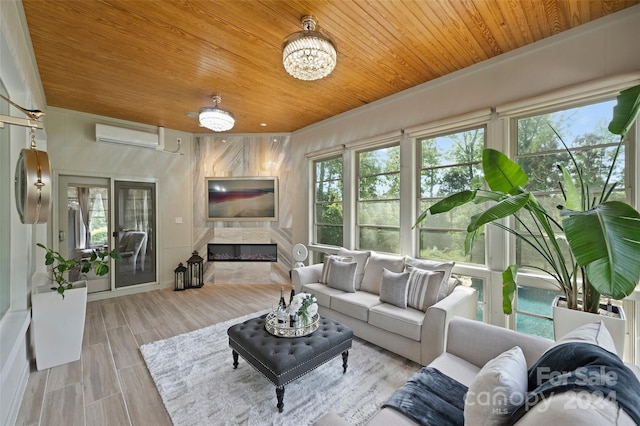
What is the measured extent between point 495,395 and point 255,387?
1.89 metres

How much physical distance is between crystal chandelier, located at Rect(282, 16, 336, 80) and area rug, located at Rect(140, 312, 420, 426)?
2749mm

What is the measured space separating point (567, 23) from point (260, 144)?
4.83 metres

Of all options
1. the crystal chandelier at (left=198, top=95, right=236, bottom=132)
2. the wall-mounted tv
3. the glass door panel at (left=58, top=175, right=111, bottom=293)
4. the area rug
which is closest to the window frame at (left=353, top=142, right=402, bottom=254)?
the area rug

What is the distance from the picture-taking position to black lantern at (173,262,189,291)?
5160mm

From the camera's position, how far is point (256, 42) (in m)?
2.63

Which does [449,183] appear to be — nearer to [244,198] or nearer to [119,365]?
[244,198]

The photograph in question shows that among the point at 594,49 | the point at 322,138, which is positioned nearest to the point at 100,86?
the point at 322,138

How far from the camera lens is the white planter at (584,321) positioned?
1.74 m

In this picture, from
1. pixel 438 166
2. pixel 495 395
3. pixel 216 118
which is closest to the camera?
pixel 495 395

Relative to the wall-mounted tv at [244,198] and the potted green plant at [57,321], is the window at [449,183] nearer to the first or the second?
the wall-mounted tv at [244,198]

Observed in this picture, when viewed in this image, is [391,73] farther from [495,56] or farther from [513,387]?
[513,387]

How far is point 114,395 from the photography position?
2.20 m

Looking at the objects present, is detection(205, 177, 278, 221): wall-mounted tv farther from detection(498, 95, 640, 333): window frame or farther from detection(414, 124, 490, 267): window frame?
detection(498, 95, 640, 333): window frame

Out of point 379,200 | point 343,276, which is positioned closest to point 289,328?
point 343,276
